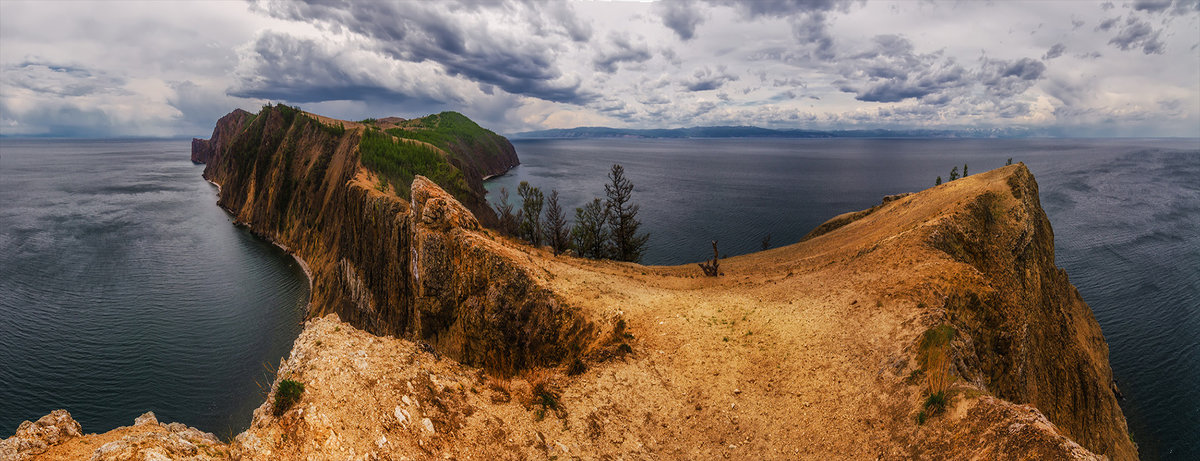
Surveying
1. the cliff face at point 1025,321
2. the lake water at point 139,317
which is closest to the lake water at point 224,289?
the lake water at point 139,317

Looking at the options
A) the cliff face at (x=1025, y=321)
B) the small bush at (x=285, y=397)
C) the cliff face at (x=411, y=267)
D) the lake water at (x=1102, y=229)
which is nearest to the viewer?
the small bush at (x=285, y=397)

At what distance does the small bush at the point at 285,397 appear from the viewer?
11.6 meters

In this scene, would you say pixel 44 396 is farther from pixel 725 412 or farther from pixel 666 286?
pixel 725 412

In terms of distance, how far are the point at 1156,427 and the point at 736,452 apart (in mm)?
40140

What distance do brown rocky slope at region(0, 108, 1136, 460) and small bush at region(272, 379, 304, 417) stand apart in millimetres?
341

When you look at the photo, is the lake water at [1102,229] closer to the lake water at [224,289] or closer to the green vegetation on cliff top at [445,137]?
the lake water at [224,289]

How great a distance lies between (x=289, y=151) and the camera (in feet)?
267

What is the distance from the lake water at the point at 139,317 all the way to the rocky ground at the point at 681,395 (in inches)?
632

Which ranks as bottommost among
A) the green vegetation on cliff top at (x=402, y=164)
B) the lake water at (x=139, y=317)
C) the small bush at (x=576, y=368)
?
the lake water at (x=139, y=317)

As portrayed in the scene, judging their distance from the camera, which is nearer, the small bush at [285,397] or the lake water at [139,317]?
the small bush at [285,397]

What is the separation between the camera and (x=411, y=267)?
30.9 metres

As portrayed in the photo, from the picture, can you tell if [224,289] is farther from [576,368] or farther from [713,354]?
[713,354]

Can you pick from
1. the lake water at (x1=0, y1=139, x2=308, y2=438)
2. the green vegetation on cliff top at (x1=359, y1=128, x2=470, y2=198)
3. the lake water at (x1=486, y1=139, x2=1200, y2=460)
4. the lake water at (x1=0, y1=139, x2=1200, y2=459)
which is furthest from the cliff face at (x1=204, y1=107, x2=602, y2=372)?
the lake water at (x1=486, y1=139, x2=1200, y2=460)

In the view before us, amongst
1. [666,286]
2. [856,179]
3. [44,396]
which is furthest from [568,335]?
[856,179]
